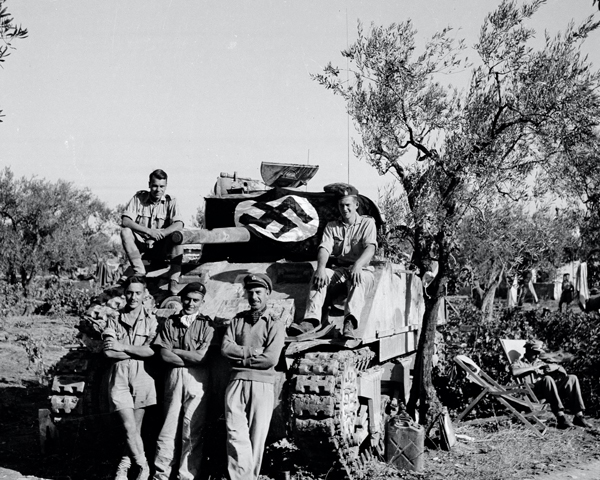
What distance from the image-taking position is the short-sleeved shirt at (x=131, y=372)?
695cm

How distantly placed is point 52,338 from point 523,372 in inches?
429

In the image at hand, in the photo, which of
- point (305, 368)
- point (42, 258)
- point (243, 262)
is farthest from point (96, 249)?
point (305, 368)

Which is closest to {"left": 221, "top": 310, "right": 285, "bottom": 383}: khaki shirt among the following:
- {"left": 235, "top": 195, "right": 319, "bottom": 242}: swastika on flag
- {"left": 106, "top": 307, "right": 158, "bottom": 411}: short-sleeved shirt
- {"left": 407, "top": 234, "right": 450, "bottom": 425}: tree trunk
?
{"left": 106, "top": 307, "right": 158, "bottom": 411}: short-sleeved shirt

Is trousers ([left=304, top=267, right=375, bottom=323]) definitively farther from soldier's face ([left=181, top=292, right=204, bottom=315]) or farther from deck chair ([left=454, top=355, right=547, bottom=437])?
deck chair ([left=454, top=355, right=547, bottom=437])

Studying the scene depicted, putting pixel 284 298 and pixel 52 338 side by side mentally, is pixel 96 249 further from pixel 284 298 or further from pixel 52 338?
pixel 284 298

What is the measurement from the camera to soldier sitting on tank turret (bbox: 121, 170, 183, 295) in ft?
27.2

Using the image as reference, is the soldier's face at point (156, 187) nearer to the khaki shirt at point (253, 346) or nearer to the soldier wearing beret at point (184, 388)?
the soldier wearing beret at point (184, 388)

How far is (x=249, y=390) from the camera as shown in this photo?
6.67m

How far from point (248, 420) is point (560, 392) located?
5719 millimetres

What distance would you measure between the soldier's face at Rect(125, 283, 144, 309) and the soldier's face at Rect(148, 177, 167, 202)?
5.22ft

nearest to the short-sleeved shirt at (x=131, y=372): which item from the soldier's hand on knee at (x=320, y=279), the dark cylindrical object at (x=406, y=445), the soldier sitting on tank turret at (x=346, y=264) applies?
the soldier sitting on tank turret at (x=346, y=264)

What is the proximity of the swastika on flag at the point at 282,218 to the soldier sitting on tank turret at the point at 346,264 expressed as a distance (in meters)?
0.64

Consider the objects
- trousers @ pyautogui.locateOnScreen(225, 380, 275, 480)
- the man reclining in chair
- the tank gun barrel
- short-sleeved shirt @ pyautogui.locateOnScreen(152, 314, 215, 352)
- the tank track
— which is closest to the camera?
trousers @ pyautogui.locateOnScreen(225, 380, 275, 480)

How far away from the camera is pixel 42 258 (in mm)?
30109
